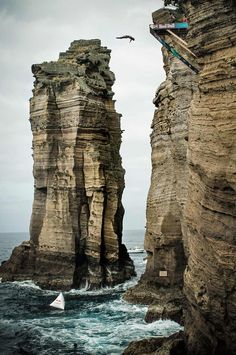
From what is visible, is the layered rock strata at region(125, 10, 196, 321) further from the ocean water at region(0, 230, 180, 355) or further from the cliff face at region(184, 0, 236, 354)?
the cliff face at region(184, 0, 236, 354)

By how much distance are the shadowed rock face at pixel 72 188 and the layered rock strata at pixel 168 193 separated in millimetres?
9421

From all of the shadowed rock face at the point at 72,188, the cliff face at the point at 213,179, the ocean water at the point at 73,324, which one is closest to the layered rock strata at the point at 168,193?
the ocean water at the point at 73,324

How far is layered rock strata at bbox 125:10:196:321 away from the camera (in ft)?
103

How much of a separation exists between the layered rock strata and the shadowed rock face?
9.42 meters

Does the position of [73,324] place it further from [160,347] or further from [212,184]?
[212,184]

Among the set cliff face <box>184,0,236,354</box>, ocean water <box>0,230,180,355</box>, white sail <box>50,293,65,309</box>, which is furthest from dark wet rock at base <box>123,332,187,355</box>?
white sail <box>50,293,65,309</box>

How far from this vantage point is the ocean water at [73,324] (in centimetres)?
2480

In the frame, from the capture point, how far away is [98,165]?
1761 inches

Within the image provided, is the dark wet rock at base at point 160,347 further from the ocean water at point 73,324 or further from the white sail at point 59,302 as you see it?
the white sail at point 59,302

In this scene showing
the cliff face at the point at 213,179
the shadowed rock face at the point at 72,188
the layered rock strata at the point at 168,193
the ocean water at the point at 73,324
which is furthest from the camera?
the shadowed rock face at the point at 72,188

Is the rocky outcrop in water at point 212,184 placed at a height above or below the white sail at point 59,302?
above

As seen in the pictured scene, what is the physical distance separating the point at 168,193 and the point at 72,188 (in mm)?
14272

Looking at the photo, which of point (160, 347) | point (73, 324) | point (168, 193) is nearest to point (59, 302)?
point (73, 324)

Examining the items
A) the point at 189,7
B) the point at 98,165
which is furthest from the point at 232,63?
the point at 98,165
